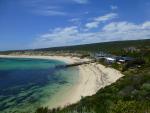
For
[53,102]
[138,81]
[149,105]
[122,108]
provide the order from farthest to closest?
[53,102], [138,81], [149,105], [122,108]

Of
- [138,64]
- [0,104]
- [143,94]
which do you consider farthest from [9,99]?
[138,64]

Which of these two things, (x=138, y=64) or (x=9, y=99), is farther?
(x=138, y=64)

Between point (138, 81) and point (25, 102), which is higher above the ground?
point (138, 81)

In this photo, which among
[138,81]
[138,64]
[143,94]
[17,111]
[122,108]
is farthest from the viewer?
[138,64]

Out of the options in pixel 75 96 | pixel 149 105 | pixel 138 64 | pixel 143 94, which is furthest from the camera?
pixel 138 64

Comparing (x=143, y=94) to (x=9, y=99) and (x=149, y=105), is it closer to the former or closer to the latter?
(x=149, y=105)

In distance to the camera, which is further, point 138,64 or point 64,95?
point 138,64

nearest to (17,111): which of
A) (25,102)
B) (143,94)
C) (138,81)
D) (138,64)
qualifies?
(25,102)

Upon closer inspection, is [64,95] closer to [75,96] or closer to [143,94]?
[75,96]

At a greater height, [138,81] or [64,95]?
[138,81]
